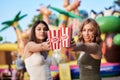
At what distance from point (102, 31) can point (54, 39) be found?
734 millimetres

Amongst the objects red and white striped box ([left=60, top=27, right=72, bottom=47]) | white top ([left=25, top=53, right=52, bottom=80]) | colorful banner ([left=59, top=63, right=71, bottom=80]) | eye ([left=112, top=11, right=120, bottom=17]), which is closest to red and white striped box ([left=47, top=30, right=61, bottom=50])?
red and white striped box ([left=60, top=27, right=72, bottom=47])

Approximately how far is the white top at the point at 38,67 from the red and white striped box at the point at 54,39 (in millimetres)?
171

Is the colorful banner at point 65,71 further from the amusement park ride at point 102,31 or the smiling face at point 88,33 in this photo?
the smiling face at point 88,33

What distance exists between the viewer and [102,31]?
10.3 ft

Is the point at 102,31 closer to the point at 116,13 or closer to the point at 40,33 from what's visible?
the point at 116,13

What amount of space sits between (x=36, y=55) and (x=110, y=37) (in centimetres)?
105

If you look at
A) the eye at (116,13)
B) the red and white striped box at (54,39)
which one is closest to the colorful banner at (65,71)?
the red and white striped box at (54,39)

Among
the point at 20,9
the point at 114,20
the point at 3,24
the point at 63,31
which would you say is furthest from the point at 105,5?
the point at 3,24

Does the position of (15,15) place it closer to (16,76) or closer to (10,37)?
(10,37)

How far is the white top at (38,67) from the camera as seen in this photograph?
98.2 inches

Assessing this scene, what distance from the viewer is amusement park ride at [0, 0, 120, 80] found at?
310 centimetres

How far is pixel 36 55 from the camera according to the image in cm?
255

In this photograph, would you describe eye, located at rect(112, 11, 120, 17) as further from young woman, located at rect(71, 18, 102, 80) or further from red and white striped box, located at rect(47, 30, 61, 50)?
red and white striped box, located at rect(47, 30, 61, 50)

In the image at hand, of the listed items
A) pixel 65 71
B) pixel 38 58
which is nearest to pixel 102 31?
pixel 65 71
